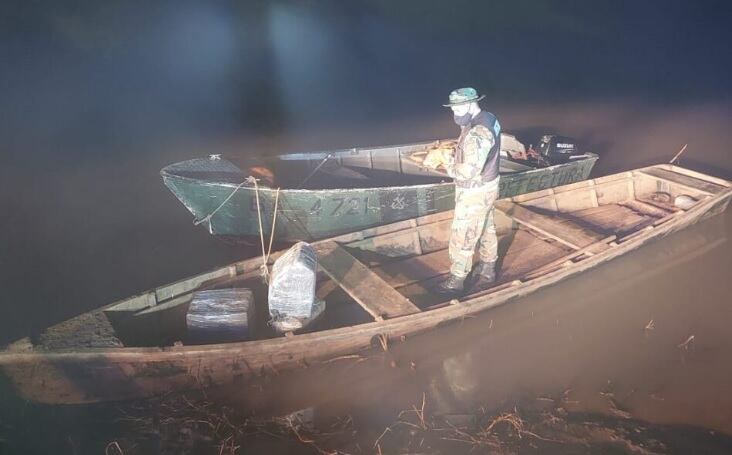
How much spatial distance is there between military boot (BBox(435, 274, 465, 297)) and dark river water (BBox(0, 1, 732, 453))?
493 millimetres

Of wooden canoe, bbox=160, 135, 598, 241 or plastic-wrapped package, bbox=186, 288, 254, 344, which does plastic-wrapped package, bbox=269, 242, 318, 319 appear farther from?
wooden canoe, bbox=160, 135, 598, 241

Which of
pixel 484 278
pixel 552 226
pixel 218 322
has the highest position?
pixel 552 226

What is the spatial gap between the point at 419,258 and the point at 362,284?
1.58 m

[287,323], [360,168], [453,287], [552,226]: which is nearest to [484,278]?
[453,287]

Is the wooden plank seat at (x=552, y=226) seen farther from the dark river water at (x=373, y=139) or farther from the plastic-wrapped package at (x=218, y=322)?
the plastic-wrapped package at (x=218, y=322)

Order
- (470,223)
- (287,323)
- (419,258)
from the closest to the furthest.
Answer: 1. (287,323)
2. (470,223)
3. (419,258)

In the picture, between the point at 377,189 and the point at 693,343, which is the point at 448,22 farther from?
the point at 693,343

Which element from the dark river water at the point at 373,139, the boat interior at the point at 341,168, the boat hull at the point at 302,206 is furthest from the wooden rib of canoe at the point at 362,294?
the boat interior at the point at 341,168

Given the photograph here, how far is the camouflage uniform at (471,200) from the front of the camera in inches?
220

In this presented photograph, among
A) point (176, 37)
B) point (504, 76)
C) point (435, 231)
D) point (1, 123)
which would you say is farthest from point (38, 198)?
point (504, 76)

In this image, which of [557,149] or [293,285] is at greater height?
[557,149]

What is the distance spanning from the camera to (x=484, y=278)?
270 inches

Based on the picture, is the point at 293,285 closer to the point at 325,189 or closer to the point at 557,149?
the point at 325,189

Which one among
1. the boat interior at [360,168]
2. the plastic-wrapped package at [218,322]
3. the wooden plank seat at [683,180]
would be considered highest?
the boat interior at [360,168]
